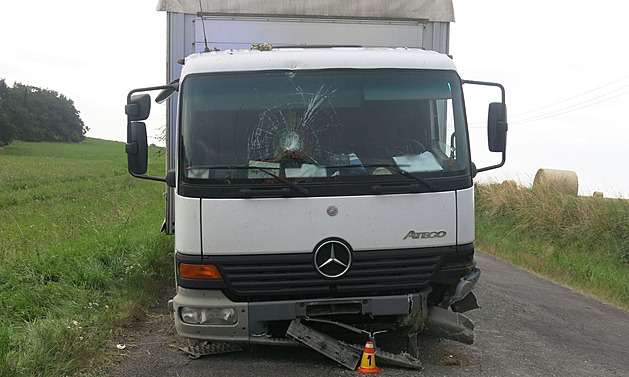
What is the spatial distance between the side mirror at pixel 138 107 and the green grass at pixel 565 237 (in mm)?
7841

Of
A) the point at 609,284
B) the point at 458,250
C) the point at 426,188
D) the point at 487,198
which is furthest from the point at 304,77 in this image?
the point at 487,198

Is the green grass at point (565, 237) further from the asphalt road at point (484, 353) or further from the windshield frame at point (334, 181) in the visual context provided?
the windshield frame at point (334, 181)

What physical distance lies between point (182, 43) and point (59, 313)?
117 inches

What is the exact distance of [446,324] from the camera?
20.1 feet

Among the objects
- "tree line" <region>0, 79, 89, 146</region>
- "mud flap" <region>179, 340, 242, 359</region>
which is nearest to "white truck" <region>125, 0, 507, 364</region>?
"mud flap" <region>179, 340, 242, 359</region>

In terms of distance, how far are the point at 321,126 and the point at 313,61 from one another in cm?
55

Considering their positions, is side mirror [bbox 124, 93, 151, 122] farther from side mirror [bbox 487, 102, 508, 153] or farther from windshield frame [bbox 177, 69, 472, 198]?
side mirror [bbox 487, 102, 508, 153]

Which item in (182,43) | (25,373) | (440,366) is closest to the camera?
(25,373)

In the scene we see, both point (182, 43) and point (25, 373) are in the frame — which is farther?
point (182, 43)

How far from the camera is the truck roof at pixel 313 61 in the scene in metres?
5.95

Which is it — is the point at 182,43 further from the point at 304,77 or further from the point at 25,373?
the point at 25,373

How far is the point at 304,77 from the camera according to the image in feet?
19.5

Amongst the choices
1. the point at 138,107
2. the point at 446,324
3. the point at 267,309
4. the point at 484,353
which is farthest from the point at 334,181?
the point at 484,353

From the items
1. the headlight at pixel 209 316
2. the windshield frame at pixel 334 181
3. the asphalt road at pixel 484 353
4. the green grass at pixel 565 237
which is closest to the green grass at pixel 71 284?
the asphalt road at pixel 484 353
